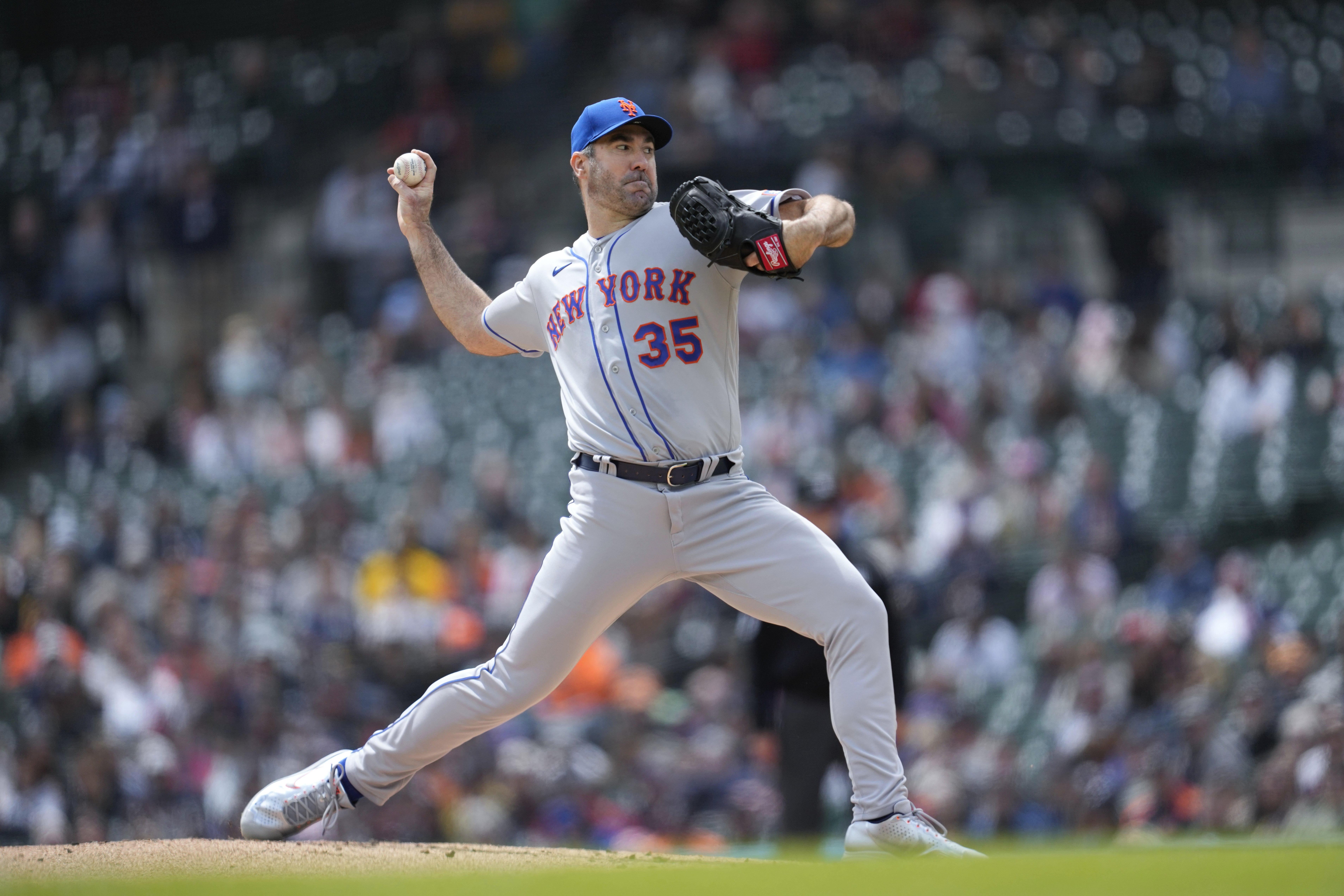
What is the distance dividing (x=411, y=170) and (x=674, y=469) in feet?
4.17

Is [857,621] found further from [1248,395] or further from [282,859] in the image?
[1248,395]

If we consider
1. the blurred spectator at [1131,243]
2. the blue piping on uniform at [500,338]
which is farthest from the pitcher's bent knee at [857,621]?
the blurred spectator at [1131,243]

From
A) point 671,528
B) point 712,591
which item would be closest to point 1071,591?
point 712,591

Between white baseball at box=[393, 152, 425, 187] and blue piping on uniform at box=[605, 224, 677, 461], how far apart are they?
2.58 ft

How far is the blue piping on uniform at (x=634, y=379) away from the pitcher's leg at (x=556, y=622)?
135 mm

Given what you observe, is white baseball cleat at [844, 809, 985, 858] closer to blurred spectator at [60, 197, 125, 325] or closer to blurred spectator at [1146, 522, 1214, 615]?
blurred spectator at [1146, 522, 1214, 615]

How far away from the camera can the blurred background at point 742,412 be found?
320 inches

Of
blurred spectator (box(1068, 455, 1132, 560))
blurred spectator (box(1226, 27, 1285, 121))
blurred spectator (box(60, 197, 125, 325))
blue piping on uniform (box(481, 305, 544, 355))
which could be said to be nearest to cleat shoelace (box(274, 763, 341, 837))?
blue piping on uniform (box(481, 305, 544, 355))

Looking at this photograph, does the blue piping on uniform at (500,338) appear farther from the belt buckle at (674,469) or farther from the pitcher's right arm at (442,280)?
the belt buckle at (674,469)

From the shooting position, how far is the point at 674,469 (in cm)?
393

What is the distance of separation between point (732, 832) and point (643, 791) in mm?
592

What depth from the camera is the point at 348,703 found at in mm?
8859

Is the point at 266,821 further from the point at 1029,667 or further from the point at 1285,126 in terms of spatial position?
the point at 1285,126

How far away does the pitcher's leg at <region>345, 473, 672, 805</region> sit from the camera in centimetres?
395
